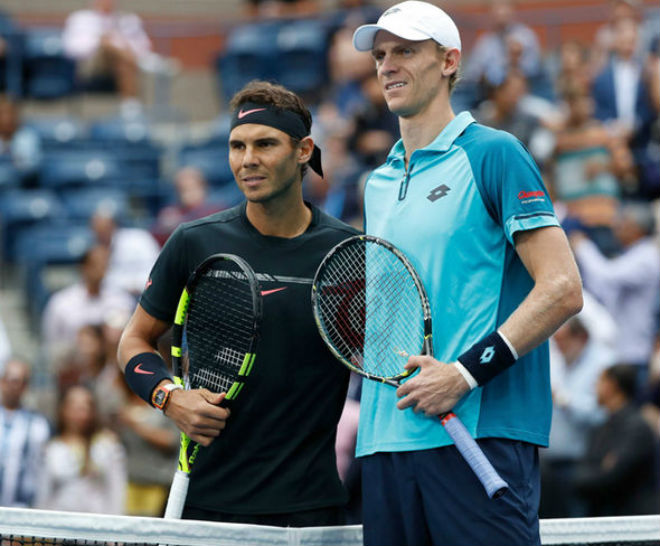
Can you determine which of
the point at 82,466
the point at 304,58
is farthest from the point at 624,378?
the point at 304,58

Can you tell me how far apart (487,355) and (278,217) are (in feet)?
3.22

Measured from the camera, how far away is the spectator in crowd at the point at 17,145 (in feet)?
39.0

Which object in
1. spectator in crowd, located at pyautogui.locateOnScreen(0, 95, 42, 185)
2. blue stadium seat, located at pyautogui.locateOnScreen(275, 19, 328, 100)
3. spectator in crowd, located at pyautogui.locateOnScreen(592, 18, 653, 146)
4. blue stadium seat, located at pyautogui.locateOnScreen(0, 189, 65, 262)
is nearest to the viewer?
spectator in crowd, located at pyautogui.locateOnScreen(592, 18, 653, 146)

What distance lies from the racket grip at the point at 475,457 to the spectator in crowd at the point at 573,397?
11.9 feet

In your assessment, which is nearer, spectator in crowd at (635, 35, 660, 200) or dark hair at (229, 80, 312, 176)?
dark hair at (229, 80, 312, 176)

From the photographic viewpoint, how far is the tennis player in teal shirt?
3.23 metres

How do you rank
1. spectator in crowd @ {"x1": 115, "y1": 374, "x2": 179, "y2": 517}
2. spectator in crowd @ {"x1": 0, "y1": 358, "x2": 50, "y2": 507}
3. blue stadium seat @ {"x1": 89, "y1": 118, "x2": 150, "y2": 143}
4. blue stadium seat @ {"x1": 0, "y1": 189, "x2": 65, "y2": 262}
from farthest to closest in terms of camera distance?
blue stadium seat @ {"x1": 89, "y1": 118, "x2": 150, "y2": 143}
blue stadium seat @ {"x1": 0, "y1": 189, "x2": 65, "y2": 262}
spectator in crowd @ {"x1": 115, "y1": 374, "x2": 179, "y2": 517}
spectator in crowd @ {"x1": 0, "y1": 358, "x2": 50, "y2": 507}

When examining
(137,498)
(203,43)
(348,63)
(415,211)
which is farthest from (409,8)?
(203,43)

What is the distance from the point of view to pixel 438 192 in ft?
11.2

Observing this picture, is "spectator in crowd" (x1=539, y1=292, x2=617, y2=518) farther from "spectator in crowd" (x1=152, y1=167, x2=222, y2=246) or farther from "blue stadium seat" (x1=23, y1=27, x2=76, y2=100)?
"blue stadium seat" (x1=23, y1=27, x2=76, y2=100)

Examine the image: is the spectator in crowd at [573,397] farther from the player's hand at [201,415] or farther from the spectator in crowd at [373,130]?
the player's hand at [201,415]

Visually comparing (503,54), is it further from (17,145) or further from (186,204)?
(17,145)

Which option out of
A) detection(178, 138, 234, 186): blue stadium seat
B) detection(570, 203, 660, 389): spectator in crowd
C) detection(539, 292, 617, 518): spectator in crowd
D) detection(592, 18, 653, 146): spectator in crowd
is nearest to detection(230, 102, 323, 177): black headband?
detection(539, 292, 617, 518): spectator in crowd

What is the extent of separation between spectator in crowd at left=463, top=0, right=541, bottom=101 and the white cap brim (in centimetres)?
749
